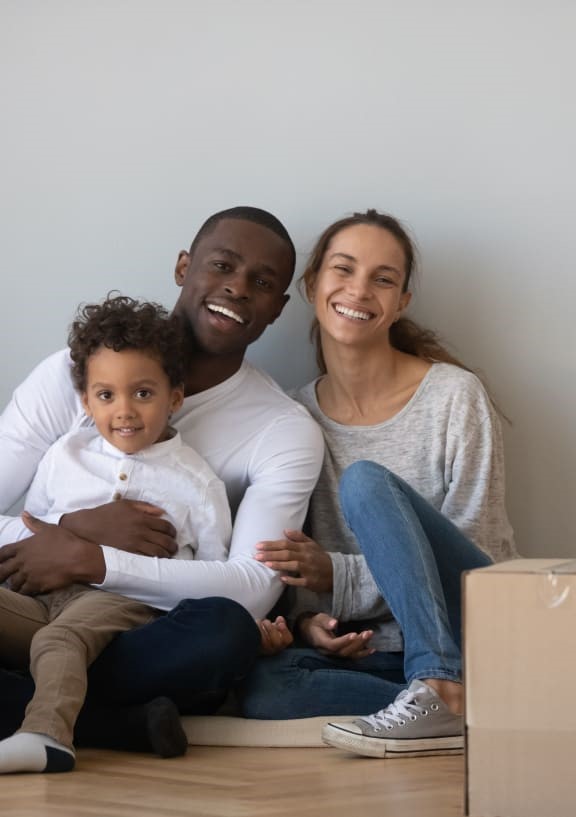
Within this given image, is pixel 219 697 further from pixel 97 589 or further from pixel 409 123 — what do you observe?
pixel 409 123

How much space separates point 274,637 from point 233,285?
69 centimetres

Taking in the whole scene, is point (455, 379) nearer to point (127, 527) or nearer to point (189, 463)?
point (189, 463)

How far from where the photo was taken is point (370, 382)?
244 cm

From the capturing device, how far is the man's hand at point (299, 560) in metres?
2.14

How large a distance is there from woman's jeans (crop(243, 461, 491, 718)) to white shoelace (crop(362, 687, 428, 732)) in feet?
0.25

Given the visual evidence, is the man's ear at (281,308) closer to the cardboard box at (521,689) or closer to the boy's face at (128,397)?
the boy's face at (128,397)

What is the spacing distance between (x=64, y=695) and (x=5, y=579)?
1.37 feet

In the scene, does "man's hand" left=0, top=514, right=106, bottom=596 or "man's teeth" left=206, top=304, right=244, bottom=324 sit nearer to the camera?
"man's hand" left=0, top=514, right=106, bottom=596

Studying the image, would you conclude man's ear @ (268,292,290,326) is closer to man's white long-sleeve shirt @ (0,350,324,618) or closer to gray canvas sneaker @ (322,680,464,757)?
man's white long-sleeve shirt @ (0,350,324,618)

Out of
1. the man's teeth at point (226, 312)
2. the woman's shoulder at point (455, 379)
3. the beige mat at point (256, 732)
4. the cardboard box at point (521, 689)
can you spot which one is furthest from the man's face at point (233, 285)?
the cardboard box at point (521, 689)

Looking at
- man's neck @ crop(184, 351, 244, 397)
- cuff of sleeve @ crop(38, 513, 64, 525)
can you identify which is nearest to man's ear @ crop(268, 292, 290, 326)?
man's neck @ crop(184, 351, 244, 397)

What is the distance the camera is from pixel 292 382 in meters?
2.70

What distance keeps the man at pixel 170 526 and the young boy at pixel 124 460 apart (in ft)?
0.12

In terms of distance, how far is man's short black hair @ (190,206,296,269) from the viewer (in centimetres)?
241
